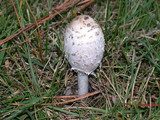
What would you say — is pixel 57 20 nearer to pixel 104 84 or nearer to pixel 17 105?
pixel 104 84

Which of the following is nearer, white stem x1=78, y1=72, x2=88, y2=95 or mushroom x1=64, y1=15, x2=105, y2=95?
mushroom x1=64, y1=15, x2=105, y2=95

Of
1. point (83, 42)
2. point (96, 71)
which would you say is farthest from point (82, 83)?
point (83, 42)

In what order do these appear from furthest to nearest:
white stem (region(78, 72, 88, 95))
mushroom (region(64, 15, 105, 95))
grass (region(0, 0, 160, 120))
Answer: white stem (region(78, 72, 88, 95)) < grass (region(0, 0, 160, 120)) < mushroom (region(64, 15, 105, 95))

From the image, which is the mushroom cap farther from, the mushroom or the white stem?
the white stem

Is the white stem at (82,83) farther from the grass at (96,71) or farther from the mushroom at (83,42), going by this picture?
the mushroom at (83,42)

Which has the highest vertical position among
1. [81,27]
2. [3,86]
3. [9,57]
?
[81,27]

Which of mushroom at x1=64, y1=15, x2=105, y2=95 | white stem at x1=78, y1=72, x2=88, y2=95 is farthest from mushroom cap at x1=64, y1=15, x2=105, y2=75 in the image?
white stem at x1=78, y1=72, x2=88, y2=95

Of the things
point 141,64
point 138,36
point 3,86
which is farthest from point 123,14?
point 3,86
